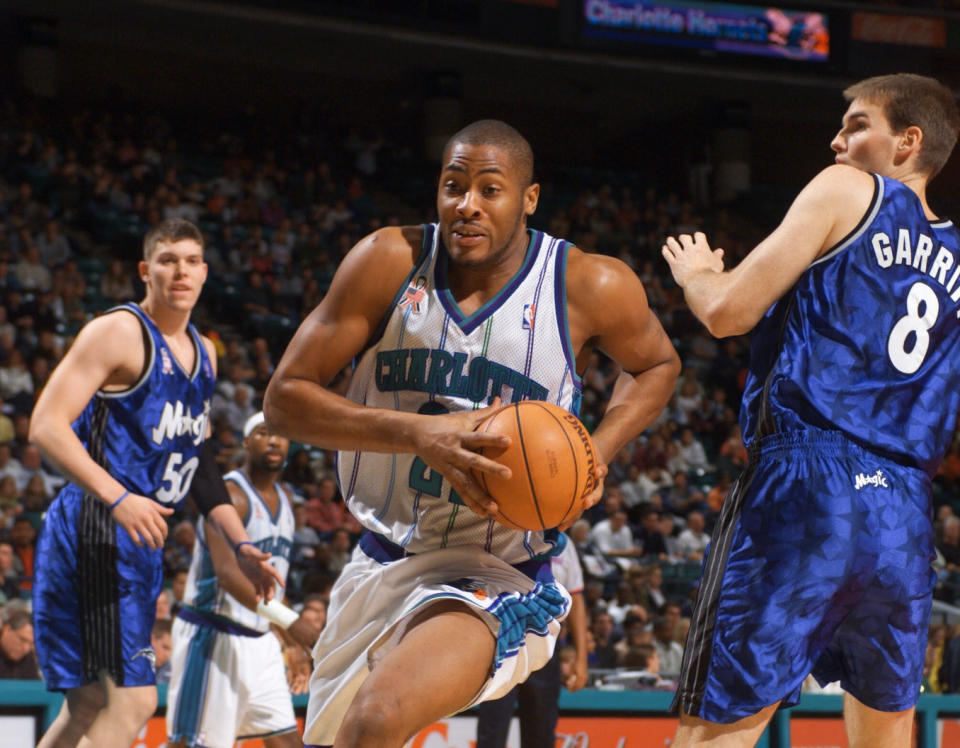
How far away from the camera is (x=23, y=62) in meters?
16.8

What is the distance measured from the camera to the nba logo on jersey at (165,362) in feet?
16.0

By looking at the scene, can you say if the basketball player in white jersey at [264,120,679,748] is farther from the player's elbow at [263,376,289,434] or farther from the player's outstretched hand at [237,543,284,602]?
the player's outstretched hand at [237,543,284,602]

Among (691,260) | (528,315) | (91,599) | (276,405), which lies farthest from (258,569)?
(691,260)

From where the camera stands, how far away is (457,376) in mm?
3383

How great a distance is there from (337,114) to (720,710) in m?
17.9

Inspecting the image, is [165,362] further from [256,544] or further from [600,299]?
[600,299]

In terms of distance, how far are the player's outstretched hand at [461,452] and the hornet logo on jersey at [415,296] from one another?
49 centimetres

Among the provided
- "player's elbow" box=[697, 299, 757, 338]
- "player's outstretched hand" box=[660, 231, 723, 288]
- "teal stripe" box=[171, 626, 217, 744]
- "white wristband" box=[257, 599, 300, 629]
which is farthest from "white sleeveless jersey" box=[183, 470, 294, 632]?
"player's elbow" box=[697, 299, 757, 338]

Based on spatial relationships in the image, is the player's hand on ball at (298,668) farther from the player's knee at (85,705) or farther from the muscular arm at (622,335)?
the muscular arm at (622,335)

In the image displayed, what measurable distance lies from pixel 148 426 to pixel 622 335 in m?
2.12

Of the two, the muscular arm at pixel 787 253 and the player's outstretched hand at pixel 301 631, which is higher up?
the muscular arm at pixel 787 253

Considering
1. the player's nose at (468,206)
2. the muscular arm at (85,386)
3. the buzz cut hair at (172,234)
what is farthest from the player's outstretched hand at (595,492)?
the buzz cut hair at (172,234)

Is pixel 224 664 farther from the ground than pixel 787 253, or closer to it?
closer to it

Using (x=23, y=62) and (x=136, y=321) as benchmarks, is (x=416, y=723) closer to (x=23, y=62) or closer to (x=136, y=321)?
(x=136, y=321)
